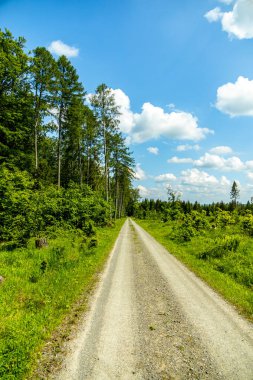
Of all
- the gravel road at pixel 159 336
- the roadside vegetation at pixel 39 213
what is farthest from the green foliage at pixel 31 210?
the gravel road at pixel 159 336

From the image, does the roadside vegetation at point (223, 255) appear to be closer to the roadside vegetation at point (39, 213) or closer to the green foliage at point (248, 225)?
the green foliage at point (248, 225)

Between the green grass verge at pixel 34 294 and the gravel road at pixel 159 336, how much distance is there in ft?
2.72

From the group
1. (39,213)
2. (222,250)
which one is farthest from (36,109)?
(222,250)

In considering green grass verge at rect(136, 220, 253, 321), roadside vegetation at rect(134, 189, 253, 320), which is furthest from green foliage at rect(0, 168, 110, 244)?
green grass verge at rect(136, 220, 253, 321)

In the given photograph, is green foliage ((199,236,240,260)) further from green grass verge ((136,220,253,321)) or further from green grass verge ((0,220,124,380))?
green grass verge ((0,220,124,380))

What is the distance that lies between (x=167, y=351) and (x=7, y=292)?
5.44 m

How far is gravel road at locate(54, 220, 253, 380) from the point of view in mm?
4949

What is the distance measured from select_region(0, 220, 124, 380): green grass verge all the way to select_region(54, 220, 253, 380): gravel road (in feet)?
2.72

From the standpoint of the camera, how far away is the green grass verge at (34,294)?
17.6ft

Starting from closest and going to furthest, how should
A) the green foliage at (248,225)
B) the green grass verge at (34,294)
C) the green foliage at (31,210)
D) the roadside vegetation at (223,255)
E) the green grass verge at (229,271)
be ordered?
the green grass verge at (34,294)
the green grass verge at (229,271)
the roadside vegetation at (223,255)
the green foliage at (31,210)
the green foliage at (248,225)

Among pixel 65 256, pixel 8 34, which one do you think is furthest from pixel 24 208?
pixel 8 34

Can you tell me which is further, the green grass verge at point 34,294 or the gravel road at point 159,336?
the green grass verge at point 34,294

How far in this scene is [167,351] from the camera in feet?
18.5

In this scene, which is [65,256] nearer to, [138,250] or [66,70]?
[138,250]
